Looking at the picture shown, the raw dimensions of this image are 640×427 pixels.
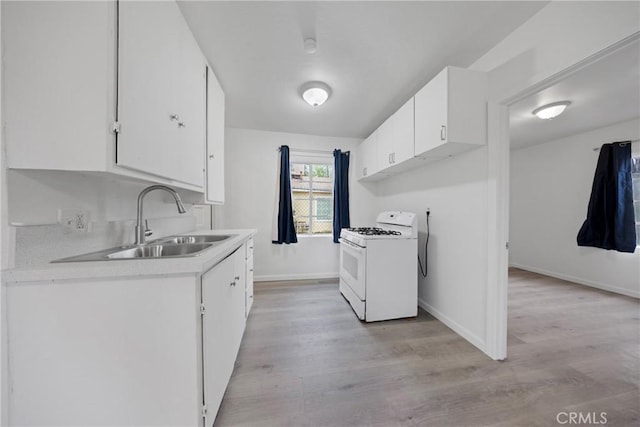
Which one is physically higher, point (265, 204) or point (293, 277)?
point (265, 204)

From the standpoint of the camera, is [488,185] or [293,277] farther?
[293,277]

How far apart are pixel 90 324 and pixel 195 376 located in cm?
44

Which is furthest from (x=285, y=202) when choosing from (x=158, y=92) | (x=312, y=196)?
(x=158, y=92)

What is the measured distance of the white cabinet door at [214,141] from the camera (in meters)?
1.94

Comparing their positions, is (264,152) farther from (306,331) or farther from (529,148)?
(529,148)

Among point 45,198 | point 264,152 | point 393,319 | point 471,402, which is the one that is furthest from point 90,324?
point 264,152

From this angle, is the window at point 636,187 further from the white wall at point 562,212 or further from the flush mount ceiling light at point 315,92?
the flush mount ceiling light at point 315,92

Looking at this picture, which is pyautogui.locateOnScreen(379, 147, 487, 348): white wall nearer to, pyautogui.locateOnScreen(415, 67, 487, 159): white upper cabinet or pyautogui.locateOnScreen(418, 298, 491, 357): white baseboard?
pyautogui.locateOnScreen(418, 298, 491, 357): white baseboard

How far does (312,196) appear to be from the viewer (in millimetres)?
3895

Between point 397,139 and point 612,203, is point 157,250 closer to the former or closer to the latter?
point 397,139

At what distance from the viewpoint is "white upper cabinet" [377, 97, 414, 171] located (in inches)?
85.5

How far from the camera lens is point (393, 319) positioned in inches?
91.7

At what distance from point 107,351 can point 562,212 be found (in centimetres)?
575

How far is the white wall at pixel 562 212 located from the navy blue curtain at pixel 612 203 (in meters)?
0.16
